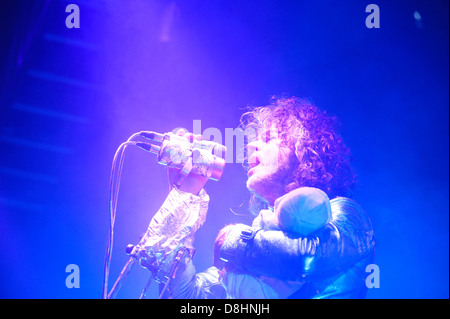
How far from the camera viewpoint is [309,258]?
1203mm

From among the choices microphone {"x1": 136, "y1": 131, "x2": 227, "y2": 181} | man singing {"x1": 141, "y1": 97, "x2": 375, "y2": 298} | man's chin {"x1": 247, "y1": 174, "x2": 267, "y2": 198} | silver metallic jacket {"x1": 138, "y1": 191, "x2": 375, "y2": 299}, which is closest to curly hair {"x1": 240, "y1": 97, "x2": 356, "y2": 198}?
man singing {"x1": 141, "y1": 97, "x2": 375, "y2": 298}

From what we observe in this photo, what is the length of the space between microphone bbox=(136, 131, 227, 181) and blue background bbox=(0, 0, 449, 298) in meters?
0.50

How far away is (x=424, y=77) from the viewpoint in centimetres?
192

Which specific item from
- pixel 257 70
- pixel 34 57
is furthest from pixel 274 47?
pixel 34 57

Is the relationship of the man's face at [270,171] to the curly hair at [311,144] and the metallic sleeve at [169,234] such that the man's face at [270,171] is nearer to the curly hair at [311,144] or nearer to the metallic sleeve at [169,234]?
the curly hair at [311,144]

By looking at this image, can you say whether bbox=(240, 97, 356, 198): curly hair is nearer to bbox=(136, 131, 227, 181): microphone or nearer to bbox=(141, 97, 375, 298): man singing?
bbox=(141, 97, 375, 298): man singing

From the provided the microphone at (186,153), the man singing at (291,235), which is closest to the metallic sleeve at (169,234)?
the man singing at (291,235)

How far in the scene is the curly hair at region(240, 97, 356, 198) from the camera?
1647 mm

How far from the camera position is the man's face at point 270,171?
163cm

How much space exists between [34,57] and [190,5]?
99 cm

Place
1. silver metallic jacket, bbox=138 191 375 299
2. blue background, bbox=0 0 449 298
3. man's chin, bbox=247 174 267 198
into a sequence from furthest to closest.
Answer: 1. blue background, bbox=0 0 449 298
2. man's chin, bbox=247 174 267 198
3. silver metallic jacket, bbox=138 191 375 299

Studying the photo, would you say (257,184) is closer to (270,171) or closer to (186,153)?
(270,171)

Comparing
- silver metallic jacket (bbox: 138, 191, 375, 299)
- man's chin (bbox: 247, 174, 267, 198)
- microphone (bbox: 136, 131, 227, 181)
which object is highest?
microphone (bbox: 136, 131, 227, 181)

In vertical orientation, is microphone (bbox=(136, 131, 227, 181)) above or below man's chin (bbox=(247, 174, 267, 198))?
above
